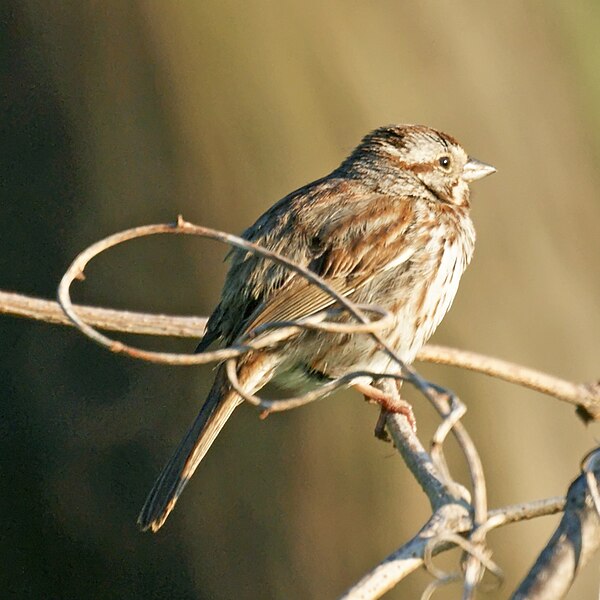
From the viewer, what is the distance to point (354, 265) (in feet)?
12.9

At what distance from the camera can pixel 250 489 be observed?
530cm

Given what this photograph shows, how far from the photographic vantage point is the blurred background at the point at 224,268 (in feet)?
16.9

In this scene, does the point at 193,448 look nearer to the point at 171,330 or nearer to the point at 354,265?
→ the point at 171,330

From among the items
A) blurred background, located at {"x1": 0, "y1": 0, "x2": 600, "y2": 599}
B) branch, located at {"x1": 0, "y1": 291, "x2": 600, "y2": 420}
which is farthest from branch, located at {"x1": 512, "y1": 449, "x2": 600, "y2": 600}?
blurred background, located at {"x1": 0, "y1": 0, "x2": 600, "y2": 599}

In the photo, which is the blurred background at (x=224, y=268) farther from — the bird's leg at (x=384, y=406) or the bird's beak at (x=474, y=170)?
the bird's leg at (x=384, y=406)

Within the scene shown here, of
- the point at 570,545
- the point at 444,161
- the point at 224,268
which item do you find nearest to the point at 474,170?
the point at 444,161

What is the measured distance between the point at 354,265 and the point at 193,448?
79 cm

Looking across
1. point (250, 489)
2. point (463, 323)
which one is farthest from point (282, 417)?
point (463, 323)

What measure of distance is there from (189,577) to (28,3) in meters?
2.60

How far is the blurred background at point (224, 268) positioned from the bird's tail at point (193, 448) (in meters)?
1.58

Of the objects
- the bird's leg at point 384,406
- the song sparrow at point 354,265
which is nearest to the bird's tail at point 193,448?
the song sparrow at point 354,265

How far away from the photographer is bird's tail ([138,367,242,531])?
3.49 m

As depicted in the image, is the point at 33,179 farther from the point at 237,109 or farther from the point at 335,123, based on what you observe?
the point at 335,123

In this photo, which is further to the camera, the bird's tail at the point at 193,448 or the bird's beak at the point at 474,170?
the bird's beak at the point at 474,170
